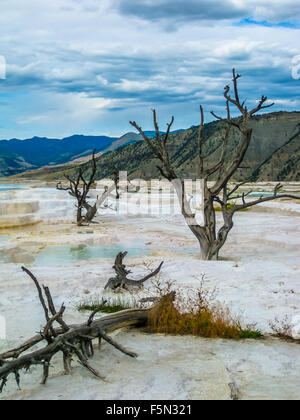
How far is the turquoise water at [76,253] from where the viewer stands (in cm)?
1409

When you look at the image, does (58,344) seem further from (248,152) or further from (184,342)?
(248,152)

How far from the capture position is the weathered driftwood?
481 cm

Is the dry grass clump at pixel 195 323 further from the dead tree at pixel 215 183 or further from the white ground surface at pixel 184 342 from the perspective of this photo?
the dead tree at pixel 215 183

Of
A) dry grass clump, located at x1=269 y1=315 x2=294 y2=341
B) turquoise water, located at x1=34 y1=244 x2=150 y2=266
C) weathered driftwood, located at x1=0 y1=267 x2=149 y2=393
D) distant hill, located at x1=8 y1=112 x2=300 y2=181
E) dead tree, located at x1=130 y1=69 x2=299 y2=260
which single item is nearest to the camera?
weathered driftwood, located at x1=0 y1=267 x2=149 y2=393

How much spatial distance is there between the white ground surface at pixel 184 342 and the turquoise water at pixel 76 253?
0.50 m

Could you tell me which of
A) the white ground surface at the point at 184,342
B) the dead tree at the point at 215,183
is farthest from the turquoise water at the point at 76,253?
the dead tree at the point at 215,183

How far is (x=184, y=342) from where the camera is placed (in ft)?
20.9

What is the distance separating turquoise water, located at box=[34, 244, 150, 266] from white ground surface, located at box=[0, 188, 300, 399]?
0.50 m

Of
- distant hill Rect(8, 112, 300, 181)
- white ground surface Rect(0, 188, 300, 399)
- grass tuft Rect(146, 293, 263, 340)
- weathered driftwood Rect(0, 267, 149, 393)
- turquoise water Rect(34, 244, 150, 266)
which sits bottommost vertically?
turquoise water Rect(34, 244, 150, 266)

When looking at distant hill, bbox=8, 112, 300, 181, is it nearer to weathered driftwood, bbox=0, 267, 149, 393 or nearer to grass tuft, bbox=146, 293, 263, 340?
grass tuft, bbox=146, 293, 263, 340

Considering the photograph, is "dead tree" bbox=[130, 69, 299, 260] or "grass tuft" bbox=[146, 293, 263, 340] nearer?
"grass tuft" bbox=[146, 293, 263, 340]

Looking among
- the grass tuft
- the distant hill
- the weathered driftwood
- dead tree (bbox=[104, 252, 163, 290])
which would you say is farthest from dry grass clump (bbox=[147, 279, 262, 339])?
the distant hill

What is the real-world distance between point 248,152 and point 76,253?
12566 cm
